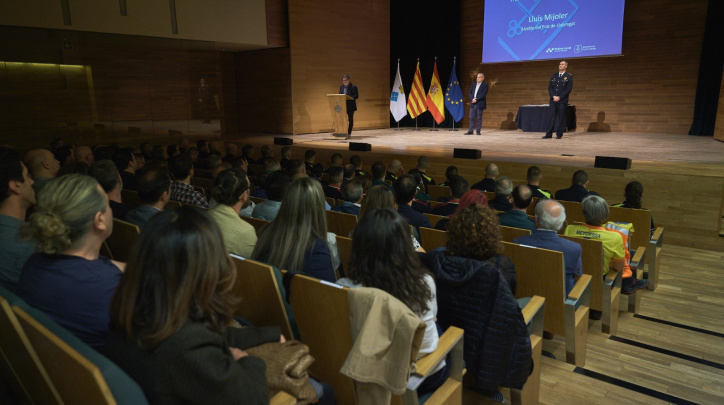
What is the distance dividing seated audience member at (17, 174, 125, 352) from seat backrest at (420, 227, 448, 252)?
6.10ft

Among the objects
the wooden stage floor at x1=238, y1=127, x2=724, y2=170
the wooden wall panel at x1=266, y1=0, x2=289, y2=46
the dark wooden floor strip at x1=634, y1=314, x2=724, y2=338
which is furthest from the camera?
the wooden wall panel at x1=266, y1=0, x2=289, y2=46

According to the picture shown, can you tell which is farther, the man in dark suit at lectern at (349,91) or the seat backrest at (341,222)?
the man in dark suit at lectern at (349,91)

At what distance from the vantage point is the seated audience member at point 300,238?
2.01 metres

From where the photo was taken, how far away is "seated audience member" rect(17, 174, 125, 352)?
1.40m

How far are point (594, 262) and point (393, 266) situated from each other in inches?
72.5

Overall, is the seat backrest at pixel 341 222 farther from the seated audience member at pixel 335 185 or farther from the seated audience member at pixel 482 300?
the seated audience member at pixel 482 300

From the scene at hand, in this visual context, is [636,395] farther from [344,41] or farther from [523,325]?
[344,41]

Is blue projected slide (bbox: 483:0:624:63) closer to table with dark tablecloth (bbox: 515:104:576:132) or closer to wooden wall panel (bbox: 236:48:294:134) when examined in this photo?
table with dark tablecloth (bbox: 515:104:576:132)

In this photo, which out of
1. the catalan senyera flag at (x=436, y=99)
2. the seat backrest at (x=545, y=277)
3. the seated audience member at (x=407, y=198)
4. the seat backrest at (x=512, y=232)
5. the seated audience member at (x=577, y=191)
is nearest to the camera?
the seat backrest at (x=545, y=277)

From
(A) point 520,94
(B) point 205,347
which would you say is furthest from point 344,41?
(B) point 205,347

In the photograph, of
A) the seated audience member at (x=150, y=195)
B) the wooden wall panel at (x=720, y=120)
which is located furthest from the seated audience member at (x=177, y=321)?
the wooden wall panel at (x=720, y=120)

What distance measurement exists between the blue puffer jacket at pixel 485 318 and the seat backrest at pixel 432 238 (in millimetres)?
874

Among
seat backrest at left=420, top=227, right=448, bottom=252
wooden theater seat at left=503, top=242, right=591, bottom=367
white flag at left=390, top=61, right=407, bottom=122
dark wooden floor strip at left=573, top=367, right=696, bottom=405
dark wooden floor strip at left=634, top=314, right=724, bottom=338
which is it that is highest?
white flag at left=390, top=61, right=407, bottom=122

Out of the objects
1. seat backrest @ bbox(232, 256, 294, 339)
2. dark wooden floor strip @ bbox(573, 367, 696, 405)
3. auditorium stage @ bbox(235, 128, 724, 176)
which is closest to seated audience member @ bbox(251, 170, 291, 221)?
seat backrest @ bbox(232, 256, 294, 339)
